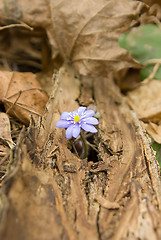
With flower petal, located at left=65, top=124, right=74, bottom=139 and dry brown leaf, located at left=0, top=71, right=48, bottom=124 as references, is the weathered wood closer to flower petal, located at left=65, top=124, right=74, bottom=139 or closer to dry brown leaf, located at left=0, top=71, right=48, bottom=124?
flower petal, located at left=65, top=124, right=74, bottom=139

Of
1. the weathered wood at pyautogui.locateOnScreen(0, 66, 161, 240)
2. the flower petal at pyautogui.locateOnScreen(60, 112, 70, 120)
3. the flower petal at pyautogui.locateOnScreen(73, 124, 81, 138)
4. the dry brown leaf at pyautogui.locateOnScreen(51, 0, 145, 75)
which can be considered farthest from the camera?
the dry brown leaf at pyautogui.locateOnScreen(51, 0, 145, 75)

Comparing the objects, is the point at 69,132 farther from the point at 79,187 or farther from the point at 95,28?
the point at 95,28

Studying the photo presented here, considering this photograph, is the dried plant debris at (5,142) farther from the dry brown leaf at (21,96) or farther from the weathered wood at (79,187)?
the weathered wood at (79,187)

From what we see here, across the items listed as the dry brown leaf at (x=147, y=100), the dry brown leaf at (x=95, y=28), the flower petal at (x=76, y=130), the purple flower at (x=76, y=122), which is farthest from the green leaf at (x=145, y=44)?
the flower petal at (x=76, y=130)

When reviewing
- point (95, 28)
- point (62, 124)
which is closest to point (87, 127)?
point (62, 124)

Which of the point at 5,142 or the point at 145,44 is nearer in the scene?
the point at 5,142

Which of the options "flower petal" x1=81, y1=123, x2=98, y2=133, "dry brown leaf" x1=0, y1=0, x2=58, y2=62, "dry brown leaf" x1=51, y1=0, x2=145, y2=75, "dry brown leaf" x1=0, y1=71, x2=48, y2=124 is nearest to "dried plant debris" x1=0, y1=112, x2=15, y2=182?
"dry brown leaf" x1=0, y1=71, x2=48, y2=124

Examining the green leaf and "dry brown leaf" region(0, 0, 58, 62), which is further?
the green leaf
